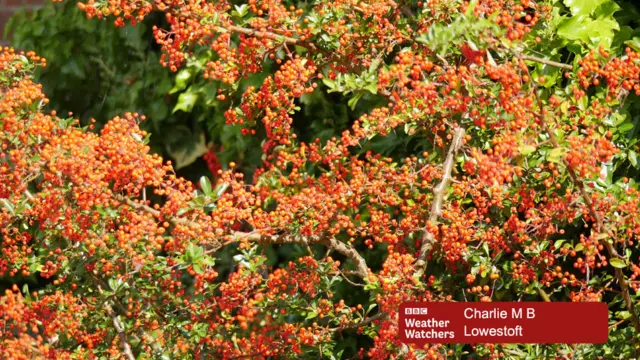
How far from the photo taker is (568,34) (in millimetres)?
3553

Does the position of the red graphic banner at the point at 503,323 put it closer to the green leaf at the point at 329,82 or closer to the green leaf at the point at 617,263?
the green leaf at the point at 617,263

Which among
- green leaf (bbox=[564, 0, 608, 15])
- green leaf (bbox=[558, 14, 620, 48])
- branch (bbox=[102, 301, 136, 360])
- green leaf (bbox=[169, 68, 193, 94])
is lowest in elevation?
branch (bbox=[102, 301, 136, 360])

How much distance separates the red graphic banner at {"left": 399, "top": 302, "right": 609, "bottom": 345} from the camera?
3137 mm

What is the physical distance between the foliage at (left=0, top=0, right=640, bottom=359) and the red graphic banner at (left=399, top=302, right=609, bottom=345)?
6 centimetres

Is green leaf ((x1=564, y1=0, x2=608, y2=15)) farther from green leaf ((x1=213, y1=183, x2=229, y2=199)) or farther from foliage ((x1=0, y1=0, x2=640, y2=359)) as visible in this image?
green leaf ((x1=213, y1=183, x2=229, y2=199))

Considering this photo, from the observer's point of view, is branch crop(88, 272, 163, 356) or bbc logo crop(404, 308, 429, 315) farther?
branch crop(88, 272, 163, 356)

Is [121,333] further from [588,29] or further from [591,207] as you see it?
[588,29]

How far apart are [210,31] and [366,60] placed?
0.56 meters

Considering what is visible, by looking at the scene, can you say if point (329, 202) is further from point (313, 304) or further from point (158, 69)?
point (158, 69)

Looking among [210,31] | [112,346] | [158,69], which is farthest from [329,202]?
[158,69]

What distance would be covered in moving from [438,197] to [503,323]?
45cm

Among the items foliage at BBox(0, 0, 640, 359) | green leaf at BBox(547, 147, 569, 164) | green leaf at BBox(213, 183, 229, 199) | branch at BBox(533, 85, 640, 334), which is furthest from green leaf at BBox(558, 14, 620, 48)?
green leaf at BBox(213, 183, 229, 199)

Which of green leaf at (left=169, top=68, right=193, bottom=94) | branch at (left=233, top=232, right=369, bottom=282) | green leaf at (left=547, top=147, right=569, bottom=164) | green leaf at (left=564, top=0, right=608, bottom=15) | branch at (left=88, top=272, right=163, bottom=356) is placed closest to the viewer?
green leaf at (left=547, top=147, right=569, bottom=164)

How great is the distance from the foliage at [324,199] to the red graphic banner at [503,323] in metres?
0.06
